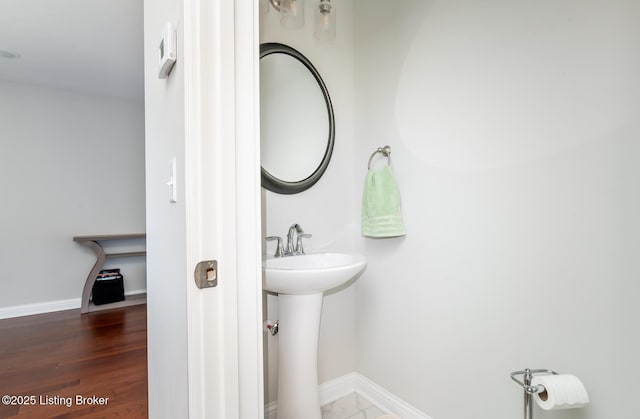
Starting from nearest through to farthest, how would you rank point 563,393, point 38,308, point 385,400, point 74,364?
point 563,393
point 385,400
point 74,364
point 38,308

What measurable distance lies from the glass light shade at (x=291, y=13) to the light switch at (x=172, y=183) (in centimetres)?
113

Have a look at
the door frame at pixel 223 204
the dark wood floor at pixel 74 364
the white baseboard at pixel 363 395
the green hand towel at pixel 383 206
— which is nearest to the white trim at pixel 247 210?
the door frame at pixel 223 204

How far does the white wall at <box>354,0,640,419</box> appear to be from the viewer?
926mm

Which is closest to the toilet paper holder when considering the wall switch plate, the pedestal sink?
the pedestal sink

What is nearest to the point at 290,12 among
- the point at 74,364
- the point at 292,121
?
the point at 292,121

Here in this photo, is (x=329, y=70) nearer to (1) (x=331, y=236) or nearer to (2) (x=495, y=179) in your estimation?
(1) (x=331, y=236)

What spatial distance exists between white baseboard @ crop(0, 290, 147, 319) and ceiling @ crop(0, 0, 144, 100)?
2319 mm

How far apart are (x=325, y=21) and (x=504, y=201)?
129 centimetres

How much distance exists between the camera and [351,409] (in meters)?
1.62

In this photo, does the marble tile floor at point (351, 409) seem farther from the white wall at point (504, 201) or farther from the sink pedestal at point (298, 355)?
the sink pedestal at point (298, 355)

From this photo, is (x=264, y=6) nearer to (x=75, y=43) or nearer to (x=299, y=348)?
(x=299, y=348)

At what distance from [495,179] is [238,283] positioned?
106 cm

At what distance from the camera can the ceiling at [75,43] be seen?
6.77 ft

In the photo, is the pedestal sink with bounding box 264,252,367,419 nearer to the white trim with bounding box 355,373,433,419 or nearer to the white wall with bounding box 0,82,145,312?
the white trim with bounding box 355,373,433,419
